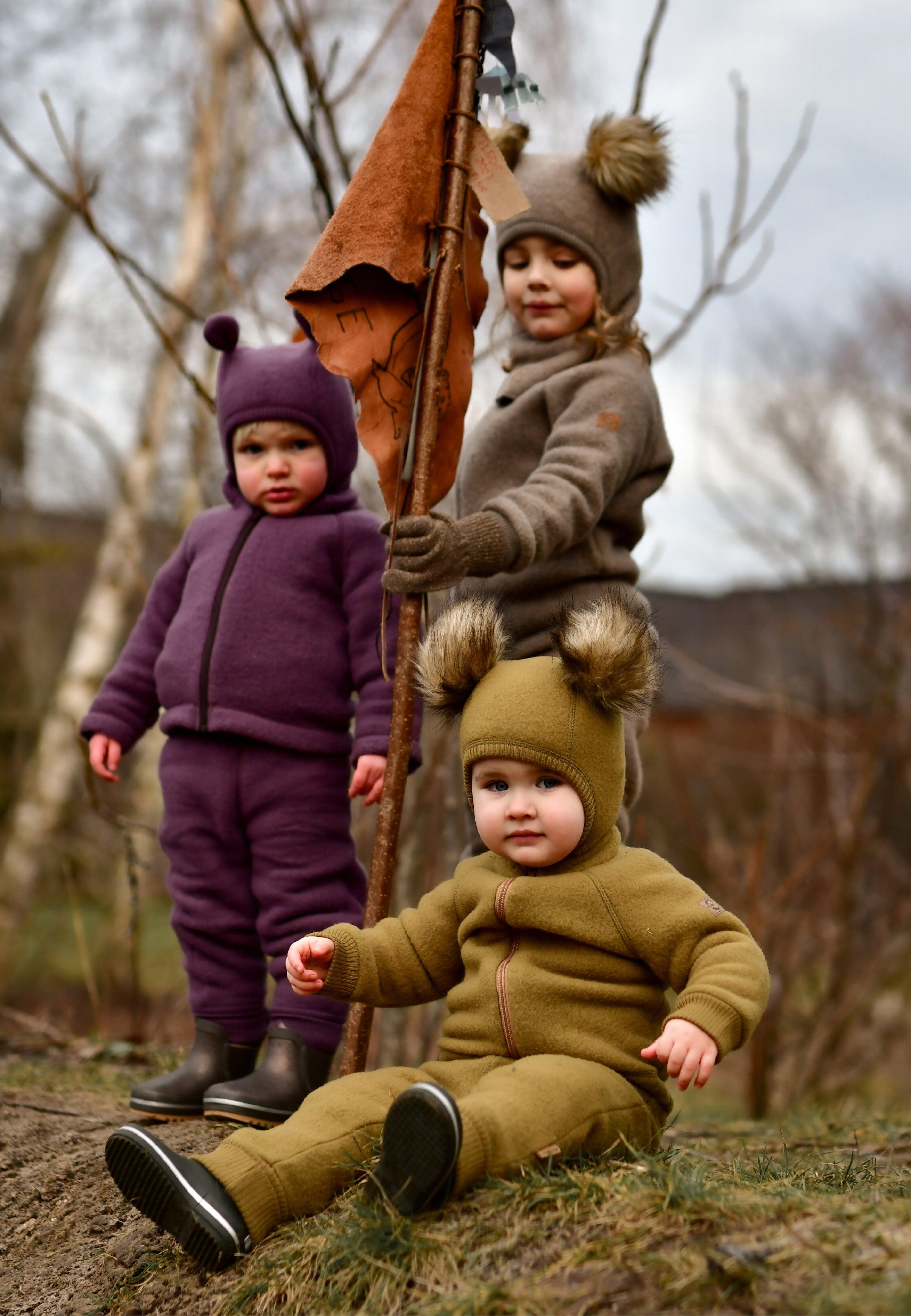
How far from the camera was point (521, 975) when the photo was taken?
214 cm

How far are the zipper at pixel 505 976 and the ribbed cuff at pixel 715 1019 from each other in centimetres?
32

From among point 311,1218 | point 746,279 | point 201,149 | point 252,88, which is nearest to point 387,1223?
point 311,1218

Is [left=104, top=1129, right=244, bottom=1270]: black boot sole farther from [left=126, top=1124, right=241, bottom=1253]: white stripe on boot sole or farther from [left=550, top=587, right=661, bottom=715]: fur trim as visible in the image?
[left=550, top=587, right=661, bottom=715]: fur trim

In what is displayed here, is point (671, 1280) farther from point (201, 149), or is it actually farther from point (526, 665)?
point (201, 149)

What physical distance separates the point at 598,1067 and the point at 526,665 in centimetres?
71

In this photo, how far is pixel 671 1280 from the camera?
5.25ft

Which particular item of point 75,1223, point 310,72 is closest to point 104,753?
point 75,1223

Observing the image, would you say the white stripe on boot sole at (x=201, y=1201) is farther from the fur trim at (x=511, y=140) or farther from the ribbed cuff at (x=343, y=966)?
the fur trim at (x=511, y=140)

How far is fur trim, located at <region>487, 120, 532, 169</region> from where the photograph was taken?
3.01 meters

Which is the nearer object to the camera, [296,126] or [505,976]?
[505,976]

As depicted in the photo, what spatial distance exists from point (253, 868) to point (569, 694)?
3.42 ft

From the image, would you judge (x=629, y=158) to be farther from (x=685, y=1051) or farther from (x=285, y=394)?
(x=685, y=1051)

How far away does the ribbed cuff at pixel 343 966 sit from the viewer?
7.21 feet

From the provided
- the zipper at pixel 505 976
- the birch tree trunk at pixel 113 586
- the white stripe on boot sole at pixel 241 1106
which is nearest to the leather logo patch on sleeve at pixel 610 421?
the zipper at pixel 505 976
